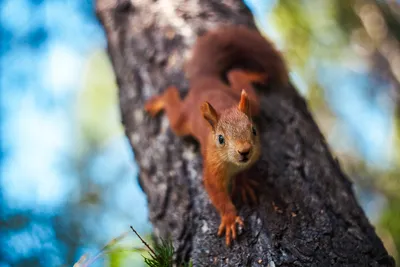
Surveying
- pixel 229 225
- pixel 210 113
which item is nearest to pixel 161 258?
pixel 229 225

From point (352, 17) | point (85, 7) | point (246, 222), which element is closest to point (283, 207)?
point (246, 222)

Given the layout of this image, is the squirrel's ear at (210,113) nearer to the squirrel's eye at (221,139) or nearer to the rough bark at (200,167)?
the squirrel's eye at (221,139)

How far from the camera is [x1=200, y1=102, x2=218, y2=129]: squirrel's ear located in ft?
7.50

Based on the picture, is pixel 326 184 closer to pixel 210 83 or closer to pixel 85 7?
pixel 210 83

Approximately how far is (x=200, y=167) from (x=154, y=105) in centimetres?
64

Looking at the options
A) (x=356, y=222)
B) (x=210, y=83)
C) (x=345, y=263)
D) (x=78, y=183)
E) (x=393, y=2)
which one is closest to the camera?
(x=345, y=263)

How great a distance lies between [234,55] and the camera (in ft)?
10.8

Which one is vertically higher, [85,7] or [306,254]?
[85,7]

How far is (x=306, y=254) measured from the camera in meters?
2.03

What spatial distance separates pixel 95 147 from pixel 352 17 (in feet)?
14.2

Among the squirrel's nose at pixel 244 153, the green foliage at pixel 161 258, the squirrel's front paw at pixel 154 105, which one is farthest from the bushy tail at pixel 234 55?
the green foliage at pixel 161 258

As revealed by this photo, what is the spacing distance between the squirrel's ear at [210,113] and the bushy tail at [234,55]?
77 centimetres

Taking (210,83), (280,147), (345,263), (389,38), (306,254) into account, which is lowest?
(345,263)

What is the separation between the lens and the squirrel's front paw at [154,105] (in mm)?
3049
